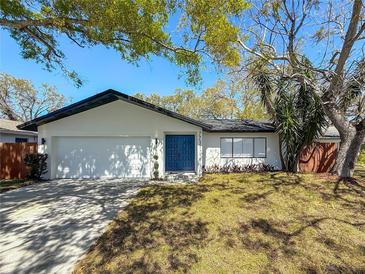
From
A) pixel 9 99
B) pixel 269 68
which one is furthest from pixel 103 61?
pixel 9 99

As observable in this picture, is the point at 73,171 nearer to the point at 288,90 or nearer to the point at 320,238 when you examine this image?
the point at 320,238

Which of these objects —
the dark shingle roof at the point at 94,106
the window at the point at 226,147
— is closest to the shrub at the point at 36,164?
the dark shingle roof at the point at 94,106

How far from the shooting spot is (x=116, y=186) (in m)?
10.4

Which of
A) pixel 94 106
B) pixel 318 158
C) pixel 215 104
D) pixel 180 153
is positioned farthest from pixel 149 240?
pixel 215 104

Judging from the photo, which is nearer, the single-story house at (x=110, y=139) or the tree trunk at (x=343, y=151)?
the tree trunk at (x=343, y=151)

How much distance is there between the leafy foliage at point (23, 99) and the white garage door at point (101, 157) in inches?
905

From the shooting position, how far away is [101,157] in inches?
490

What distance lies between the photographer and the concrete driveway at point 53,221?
4293 millimetres

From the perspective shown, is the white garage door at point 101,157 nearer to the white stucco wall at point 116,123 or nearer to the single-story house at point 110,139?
the single-story house at point 110,139

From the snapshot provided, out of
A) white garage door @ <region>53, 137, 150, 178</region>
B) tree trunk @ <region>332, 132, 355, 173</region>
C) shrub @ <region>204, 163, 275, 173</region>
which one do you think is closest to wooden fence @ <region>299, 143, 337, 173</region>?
shrub @ <region>204, 163, 275, 173</region>

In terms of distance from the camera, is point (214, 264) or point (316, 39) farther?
point (316, 39)

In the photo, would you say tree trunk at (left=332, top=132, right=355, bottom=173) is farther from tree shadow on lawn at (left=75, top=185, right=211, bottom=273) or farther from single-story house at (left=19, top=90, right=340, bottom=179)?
tree shadow on lawn at (left=75, top=185, right=211, bottom=273)

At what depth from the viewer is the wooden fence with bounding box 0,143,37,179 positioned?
40.5 feet

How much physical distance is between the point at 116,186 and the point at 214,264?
716 centimetres
